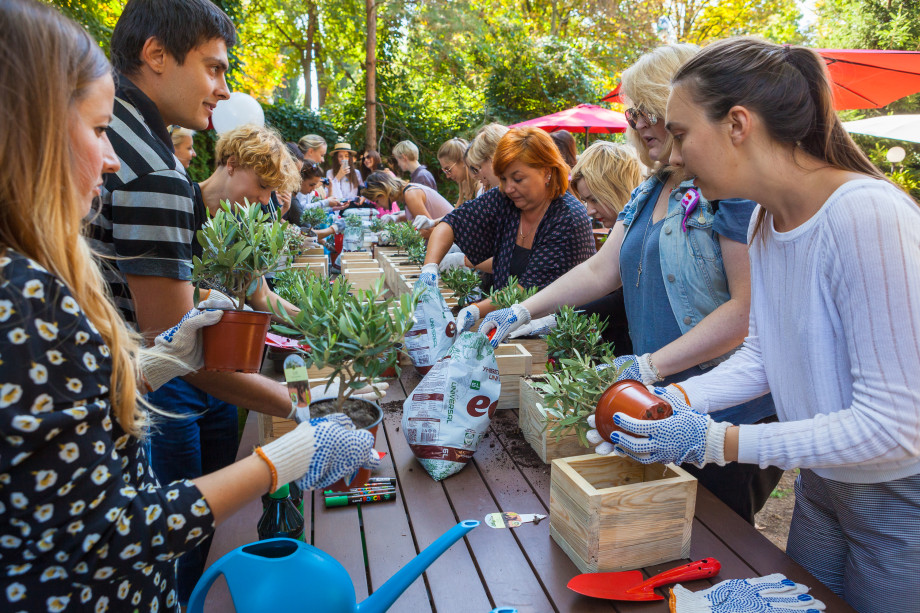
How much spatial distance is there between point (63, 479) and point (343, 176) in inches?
367

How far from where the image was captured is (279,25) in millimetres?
19000

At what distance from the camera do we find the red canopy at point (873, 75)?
5.41m

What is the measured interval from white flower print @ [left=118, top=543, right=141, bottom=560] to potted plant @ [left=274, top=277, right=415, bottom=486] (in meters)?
0.43

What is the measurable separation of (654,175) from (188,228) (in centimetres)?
167

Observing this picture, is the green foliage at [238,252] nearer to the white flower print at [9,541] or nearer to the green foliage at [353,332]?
the green foliage at [353,332]

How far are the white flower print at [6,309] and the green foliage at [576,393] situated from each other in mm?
1300

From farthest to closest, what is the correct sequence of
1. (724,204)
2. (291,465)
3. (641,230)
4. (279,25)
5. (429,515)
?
(279,25) → (641,230) → (724,204) → (429,515) → (291,465)

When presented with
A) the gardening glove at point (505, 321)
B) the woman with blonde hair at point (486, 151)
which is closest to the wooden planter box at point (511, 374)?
the gardening glove at point (505, 321)

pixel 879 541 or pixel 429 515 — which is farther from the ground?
pixel 879 541

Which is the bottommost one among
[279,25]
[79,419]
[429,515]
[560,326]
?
[429,515]

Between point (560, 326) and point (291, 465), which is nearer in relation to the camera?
point (291, 465)

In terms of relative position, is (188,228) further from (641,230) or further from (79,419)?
(641,230)

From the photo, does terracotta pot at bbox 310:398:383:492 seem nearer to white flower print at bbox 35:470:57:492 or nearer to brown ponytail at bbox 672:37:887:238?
white flower print at bbox 35:470:57:492

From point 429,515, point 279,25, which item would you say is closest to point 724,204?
point 429,515
